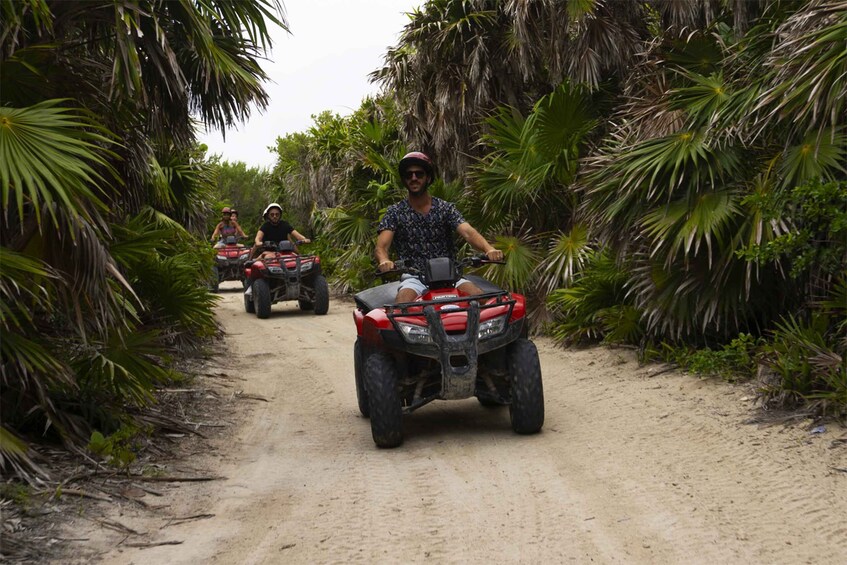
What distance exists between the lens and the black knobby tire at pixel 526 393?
6297mm

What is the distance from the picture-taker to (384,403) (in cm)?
618

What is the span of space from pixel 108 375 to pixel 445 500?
8.36 feet

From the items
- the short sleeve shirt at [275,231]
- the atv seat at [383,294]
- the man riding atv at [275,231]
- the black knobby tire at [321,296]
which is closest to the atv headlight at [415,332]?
the atv seat at [383,294]

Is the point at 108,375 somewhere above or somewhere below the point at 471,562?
above

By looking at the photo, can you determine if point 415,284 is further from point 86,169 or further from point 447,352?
point 86,169

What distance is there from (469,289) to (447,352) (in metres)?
0.62

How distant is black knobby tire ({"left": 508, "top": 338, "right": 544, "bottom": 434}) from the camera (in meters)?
6.30

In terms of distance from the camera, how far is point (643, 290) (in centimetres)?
854

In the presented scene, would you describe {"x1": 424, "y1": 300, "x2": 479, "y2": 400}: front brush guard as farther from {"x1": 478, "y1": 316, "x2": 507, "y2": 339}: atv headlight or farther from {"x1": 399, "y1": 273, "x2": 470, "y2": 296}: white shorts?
{"x1": 399, "y1": 273, "x2": 470, "y2": 296}: white shorts

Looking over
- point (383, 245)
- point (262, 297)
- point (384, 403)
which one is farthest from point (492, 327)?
point (262, 297)

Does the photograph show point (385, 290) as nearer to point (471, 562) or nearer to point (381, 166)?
point (471, 562)

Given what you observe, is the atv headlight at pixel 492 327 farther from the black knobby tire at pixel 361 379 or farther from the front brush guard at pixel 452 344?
the black knobby tire at pixel 361 379

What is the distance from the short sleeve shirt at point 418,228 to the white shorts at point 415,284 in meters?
0.25

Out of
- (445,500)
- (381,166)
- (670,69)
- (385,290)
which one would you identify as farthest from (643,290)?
(381,166)
